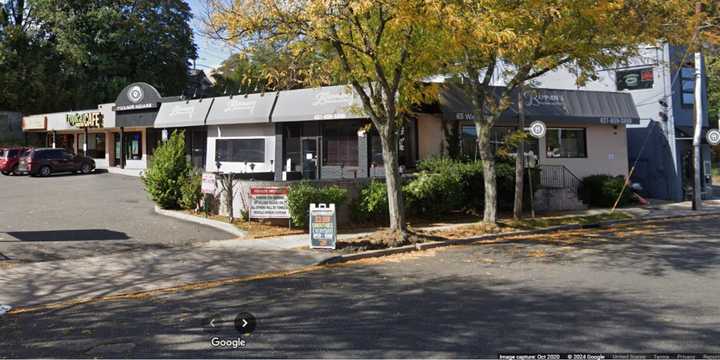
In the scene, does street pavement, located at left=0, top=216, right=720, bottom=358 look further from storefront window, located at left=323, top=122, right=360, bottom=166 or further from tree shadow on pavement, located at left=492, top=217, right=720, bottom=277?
storefront window, located at left=323, top=122, right=360, bottom=166

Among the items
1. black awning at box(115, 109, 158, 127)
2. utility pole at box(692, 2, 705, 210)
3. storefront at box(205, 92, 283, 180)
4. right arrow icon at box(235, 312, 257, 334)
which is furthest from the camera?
black awning at box(115, 109, 158, 127)

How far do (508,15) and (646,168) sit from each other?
60.4ft

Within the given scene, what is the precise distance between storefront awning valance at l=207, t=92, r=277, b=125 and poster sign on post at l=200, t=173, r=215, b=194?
26.1 feet

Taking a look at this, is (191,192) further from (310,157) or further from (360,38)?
(360,38)

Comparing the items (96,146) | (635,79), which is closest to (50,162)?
(96,146)

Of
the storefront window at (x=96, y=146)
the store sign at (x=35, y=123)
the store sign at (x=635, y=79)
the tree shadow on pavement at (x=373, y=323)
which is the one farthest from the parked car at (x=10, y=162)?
the store sign at (x=635, y=79)

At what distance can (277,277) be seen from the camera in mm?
9797

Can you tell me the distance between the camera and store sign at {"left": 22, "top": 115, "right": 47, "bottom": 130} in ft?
130

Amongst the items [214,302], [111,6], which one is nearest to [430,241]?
[214,302]

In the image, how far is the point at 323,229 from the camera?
12.3m

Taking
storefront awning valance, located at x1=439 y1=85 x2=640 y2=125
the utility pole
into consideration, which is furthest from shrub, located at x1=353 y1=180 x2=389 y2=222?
the utility pole

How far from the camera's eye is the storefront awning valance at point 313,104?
2095 cm

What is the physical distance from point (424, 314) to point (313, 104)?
1646cm

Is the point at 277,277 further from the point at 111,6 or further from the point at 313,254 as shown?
the point at 111,6
